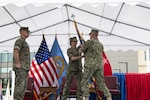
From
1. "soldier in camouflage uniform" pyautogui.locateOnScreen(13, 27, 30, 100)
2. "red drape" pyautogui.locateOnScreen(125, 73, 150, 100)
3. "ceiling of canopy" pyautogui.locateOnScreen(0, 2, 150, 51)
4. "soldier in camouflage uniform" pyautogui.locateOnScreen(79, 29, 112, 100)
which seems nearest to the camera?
"soldier in camouflage uniform" pyautogui.locateOnScreen(13, 27, 30, 100)

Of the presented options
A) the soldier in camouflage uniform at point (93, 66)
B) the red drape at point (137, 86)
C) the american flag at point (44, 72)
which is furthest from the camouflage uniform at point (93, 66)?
the red drape at point (137, 86)

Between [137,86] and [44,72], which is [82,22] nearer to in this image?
[44,72]

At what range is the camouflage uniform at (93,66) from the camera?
6.52 m

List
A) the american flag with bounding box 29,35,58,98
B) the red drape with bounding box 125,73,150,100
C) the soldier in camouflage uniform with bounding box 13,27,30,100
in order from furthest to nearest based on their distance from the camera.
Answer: the red drape with bounding box 125,73,150,100 < the american flag with bounding box 29,35,58,98 < the soldier in camouflage uniform with bounding box 13,27,30,100

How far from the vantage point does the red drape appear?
9.53m

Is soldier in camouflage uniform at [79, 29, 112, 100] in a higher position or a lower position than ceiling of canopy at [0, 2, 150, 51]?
lower

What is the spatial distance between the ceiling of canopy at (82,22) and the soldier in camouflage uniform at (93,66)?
196 centimetres

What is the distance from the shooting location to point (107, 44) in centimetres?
1180

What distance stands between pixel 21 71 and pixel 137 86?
4676 millimetres

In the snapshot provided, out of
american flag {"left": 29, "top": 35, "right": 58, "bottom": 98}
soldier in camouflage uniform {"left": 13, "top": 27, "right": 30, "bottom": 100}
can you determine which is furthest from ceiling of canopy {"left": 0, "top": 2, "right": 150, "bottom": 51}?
soldier in camouflage uniform {"left": 13, "top": 27, "right": 30, "bottom": 100}

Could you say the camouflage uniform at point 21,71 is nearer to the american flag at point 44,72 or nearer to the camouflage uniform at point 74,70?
the camouflage uniform at point 74,70

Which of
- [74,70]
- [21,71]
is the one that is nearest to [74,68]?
[74,70]

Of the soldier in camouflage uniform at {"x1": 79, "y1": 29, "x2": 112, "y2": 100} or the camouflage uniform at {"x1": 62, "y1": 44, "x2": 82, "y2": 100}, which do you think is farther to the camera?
the camouflage uniform at {"x1": 62, "y1": 44, "x2": 82, "y2": 100}

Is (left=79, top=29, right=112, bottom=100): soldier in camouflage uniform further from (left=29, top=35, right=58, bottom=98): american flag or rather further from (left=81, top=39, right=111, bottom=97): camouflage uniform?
(left=29, top=35, right=58, bottom=98): american flag
